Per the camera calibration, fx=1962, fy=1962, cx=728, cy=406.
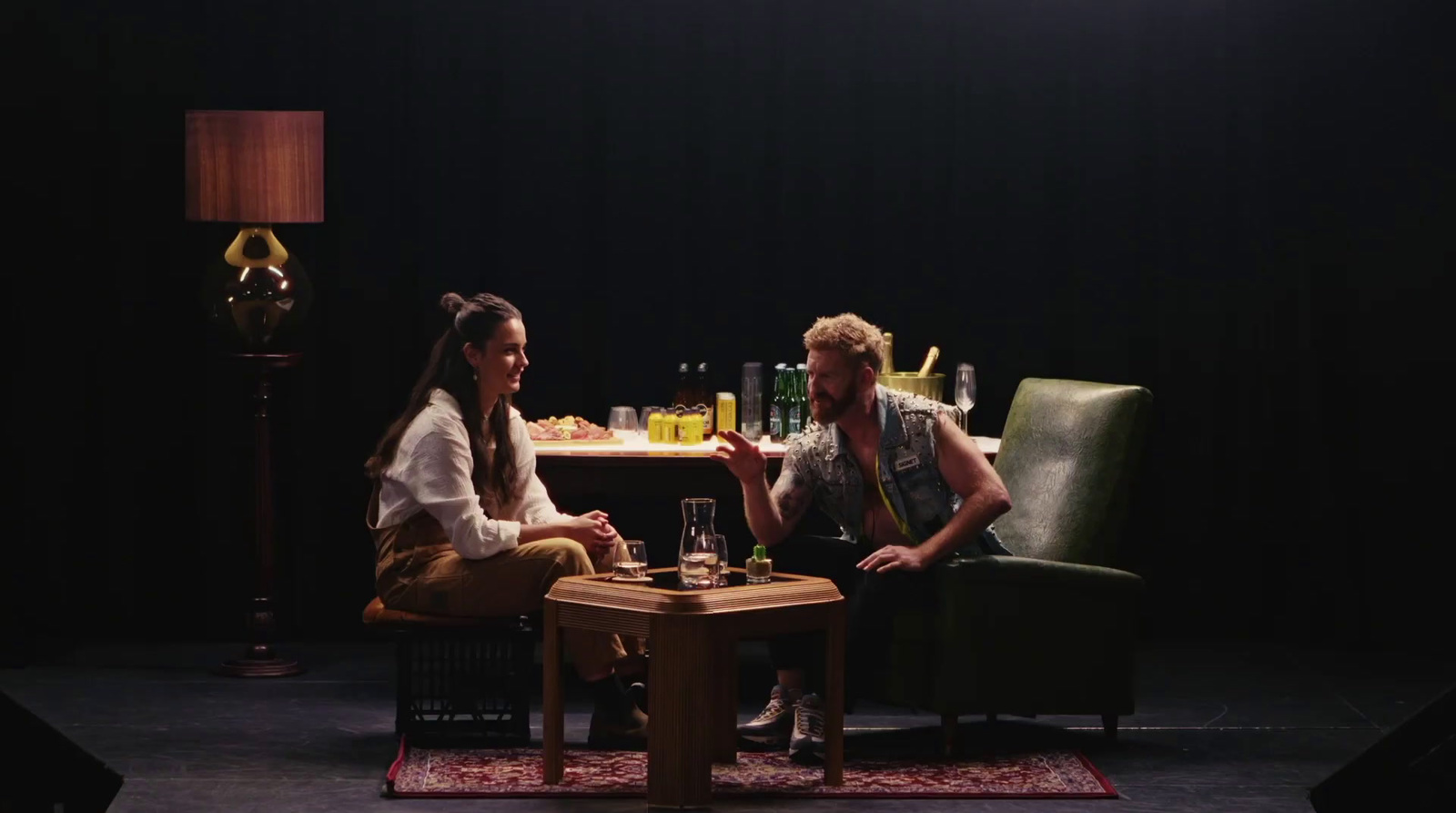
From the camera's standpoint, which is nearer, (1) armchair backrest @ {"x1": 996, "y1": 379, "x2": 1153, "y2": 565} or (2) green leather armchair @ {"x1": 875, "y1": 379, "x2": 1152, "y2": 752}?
(2) green leather armchair @ {"x1": 875, "y1": 379, "x2": 1152, "y2": 752}

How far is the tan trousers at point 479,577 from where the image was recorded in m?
4.88

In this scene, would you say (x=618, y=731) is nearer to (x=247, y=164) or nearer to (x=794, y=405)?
(x=794, y=405)

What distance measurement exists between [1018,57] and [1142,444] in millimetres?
1806

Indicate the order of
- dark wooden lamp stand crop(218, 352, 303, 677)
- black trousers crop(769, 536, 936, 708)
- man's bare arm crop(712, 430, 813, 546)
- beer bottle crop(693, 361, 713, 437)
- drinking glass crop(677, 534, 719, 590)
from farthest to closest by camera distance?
beer bottle crop(693, 361, 713, 437) → dark wooden lamp stand crop(218, 352, 303, 677) → black trousers crop(769, 536, 936, 708) → man's bare arm crop(712, 430, 813, 546) → drinking glass crop(677, 534, 719, 590)

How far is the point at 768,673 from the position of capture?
5977mm

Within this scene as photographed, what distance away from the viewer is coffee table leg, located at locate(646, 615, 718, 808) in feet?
14.0

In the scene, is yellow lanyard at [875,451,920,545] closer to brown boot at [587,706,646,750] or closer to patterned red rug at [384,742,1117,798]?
patterned red rug at [384,742,1117,798]

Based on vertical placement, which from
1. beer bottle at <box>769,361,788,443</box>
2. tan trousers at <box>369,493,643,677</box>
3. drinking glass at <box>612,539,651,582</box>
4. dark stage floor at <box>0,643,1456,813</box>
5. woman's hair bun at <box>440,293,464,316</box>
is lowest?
dark stage floor at <box>0,643,1456,813</box>

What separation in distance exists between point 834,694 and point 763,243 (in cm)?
231

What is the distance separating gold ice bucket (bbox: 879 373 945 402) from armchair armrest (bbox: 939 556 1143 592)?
1131mm

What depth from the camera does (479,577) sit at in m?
4.94

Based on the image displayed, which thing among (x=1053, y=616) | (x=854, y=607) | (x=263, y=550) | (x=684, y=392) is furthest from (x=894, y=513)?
(x=263, y=550)

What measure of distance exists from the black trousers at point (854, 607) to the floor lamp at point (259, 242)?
6.02ft

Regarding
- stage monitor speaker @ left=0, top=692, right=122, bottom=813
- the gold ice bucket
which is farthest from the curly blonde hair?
stage monitor speaker @ left=0, top=692, right=122, bottom=813
